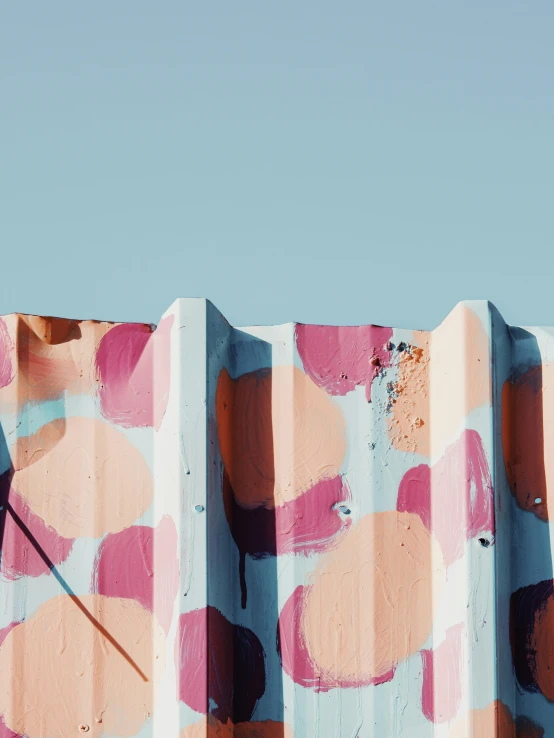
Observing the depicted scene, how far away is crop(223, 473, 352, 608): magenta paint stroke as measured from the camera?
3965 mm

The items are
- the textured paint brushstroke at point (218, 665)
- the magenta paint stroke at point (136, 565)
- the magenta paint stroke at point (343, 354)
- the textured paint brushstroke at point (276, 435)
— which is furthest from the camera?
the magenta paint stroke at point (343, 354)

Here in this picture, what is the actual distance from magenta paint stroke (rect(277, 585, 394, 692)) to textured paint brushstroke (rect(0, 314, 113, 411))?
122 centimetres

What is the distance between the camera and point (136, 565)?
13.0 ft

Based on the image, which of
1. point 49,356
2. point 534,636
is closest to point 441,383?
point 534,636

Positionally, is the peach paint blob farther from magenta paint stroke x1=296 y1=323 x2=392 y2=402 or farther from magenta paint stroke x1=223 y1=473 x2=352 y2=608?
magenta paint stroke x1=296 y1=323 x2=392 y2=402

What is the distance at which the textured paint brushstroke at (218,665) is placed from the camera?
3.67 meters

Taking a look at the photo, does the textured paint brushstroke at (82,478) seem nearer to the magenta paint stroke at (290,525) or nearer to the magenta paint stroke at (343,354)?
the magenta paint stroke at (290,525)

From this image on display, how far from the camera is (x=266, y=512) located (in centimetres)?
399

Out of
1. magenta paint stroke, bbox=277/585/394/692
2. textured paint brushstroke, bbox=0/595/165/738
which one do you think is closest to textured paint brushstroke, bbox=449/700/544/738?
magenta paint stroke, bbox=277/585/394/692

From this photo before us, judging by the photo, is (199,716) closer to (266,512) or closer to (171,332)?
(266,512)

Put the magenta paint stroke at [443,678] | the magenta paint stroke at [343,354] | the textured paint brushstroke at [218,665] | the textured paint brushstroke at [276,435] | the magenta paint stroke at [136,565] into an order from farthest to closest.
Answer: the magenta paint stroke at [343,354] < the textured paint brushstroke at [276,435] < the magenta paint stroke at [136,565] < the magenta paint stroke at [443,678] < the textured paint brushstroke at [218,665]

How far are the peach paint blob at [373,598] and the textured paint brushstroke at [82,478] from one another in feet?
2.66

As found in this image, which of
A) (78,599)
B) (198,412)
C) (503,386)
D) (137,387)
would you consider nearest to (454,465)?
(503,386)

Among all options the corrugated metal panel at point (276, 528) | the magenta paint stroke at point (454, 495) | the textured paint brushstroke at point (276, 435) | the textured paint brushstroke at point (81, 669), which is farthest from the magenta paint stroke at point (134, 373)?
the magenta paint stroke at point (454, 495)
